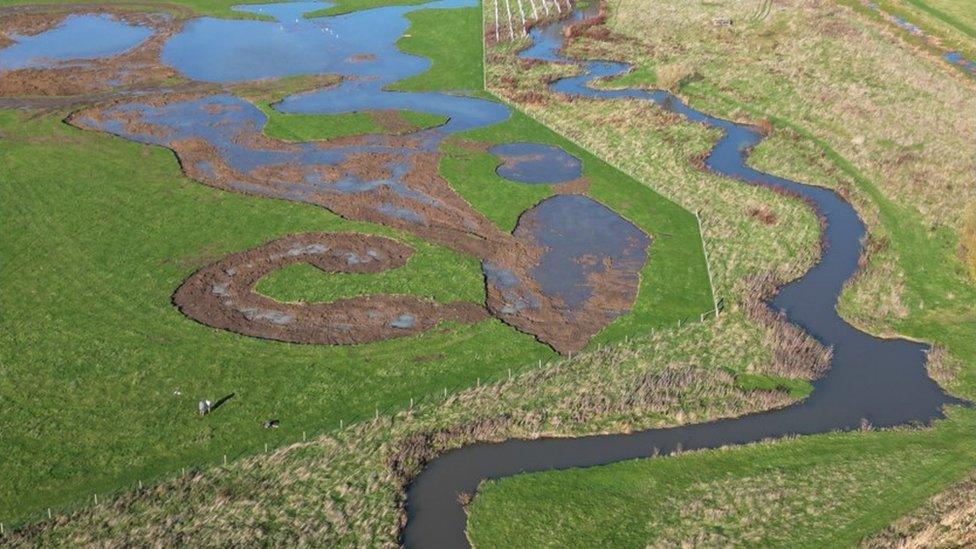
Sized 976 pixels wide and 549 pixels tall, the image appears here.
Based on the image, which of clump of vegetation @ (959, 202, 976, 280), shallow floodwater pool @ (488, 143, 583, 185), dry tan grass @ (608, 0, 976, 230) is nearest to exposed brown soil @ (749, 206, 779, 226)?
dry tan grass @ (608, 0, 976, 230)

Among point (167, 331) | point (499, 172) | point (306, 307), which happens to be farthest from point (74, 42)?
point (306, 307)

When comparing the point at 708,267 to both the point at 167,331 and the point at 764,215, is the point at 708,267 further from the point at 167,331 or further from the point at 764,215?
the point at 167,331

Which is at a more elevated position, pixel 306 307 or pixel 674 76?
pixel 674 76

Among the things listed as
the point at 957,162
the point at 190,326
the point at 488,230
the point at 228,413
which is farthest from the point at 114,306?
the point at 957,162

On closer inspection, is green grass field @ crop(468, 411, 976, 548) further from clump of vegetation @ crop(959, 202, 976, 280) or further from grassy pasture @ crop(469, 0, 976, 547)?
clump of vegetation @ crop(959, 202, 976, 280)

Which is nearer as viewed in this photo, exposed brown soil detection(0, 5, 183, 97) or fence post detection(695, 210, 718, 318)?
fence post detection(695, 210, 718, 318)
